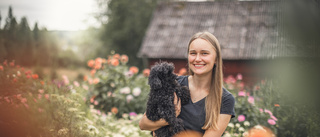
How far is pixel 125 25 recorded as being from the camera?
68.0 feet

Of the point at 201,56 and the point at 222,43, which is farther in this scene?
the point at 222,43

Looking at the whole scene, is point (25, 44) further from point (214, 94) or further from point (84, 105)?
point (214, 94)

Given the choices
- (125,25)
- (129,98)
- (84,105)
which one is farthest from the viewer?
(125,25)

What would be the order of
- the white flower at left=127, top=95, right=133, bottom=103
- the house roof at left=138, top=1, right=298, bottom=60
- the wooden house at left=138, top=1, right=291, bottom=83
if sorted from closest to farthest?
the white flower at left=127, top=95, right=133, bottom=103, the wooden house at left=138, top=1, right=291, bottom=83, the house roof at left=138, top=1, right=298, bottom=60

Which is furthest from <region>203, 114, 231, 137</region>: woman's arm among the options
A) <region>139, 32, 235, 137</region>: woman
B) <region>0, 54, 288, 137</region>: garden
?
<region>0, 54, 288, 137</region>: garden

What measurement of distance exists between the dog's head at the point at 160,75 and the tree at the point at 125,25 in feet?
59.4

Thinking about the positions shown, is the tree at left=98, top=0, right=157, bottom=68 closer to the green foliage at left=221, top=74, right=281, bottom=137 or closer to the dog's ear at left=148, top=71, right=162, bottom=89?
the green foliage at left=221, top=74, right=281, bottom=137

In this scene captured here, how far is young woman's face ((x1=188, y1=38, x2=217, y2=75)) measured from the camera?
2.09 m

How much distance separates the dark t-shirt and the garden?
1303mm

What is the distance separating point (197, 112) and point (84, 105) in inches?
102

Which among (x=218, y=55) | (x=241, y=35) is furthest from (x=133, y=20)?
(x=218, y=55)

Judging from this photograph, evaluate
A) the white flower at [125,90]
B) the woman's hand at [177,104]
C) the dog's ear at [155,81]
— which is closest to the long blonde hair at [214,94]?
the woman's hand at [177,104]

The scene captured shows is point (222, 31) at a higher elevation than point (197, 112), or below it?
higher

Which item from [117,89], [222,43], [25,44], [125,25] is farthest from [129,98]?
[125,25]
